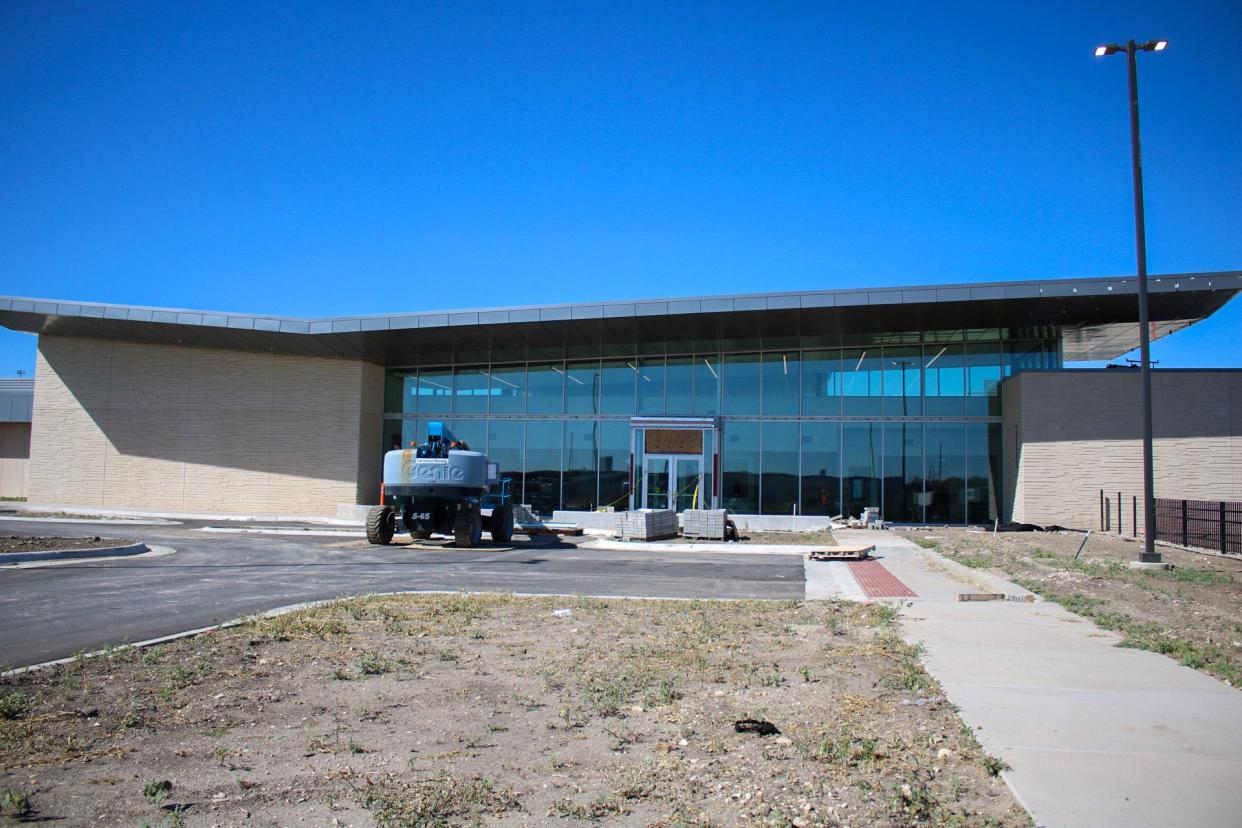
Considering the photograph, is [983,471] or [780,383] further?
[780,383]

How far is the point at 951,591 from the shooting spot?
12.6m

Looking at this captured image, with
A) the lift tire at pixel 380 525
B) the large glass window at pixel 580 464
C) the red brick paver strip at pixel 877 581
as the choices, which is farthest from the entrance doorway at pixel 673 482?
the red brick paver strip at pixel 877 581

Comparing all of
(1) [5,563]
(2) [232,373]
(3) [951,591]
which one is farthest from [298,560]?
(2) [232,373]

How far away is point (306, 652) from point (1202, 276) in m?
26.0

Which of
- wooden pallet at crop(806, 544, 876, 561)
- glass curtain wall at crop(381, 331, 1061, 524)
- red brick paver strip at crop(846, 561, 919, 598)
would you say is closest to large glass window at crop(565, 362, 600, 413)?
glass curtain wall at crop(381, 331, 1061, 524)

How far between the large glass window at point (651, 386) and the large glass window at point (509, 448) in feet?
16.8

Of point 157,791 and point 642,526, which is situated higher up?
Result: point 642,526

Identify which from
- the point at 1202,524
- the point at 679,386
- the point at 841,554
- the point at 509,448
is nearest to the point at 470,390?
the point at 509,448

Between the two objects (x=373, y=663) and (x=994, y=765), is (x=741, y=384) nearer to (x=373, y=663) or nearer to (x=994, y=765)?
(x=373, y=663)

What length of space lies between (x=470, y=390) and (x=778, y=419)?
13.0 metres

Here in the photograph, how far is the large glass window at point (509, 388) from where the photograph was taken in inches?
1383

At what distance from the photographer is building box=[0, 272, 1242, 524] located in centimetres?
2947

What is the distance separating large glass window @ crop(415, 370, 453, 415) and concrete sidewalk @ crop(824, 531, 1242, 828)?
2873cm

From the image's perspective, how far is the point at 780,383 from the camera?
3244 centimetres
